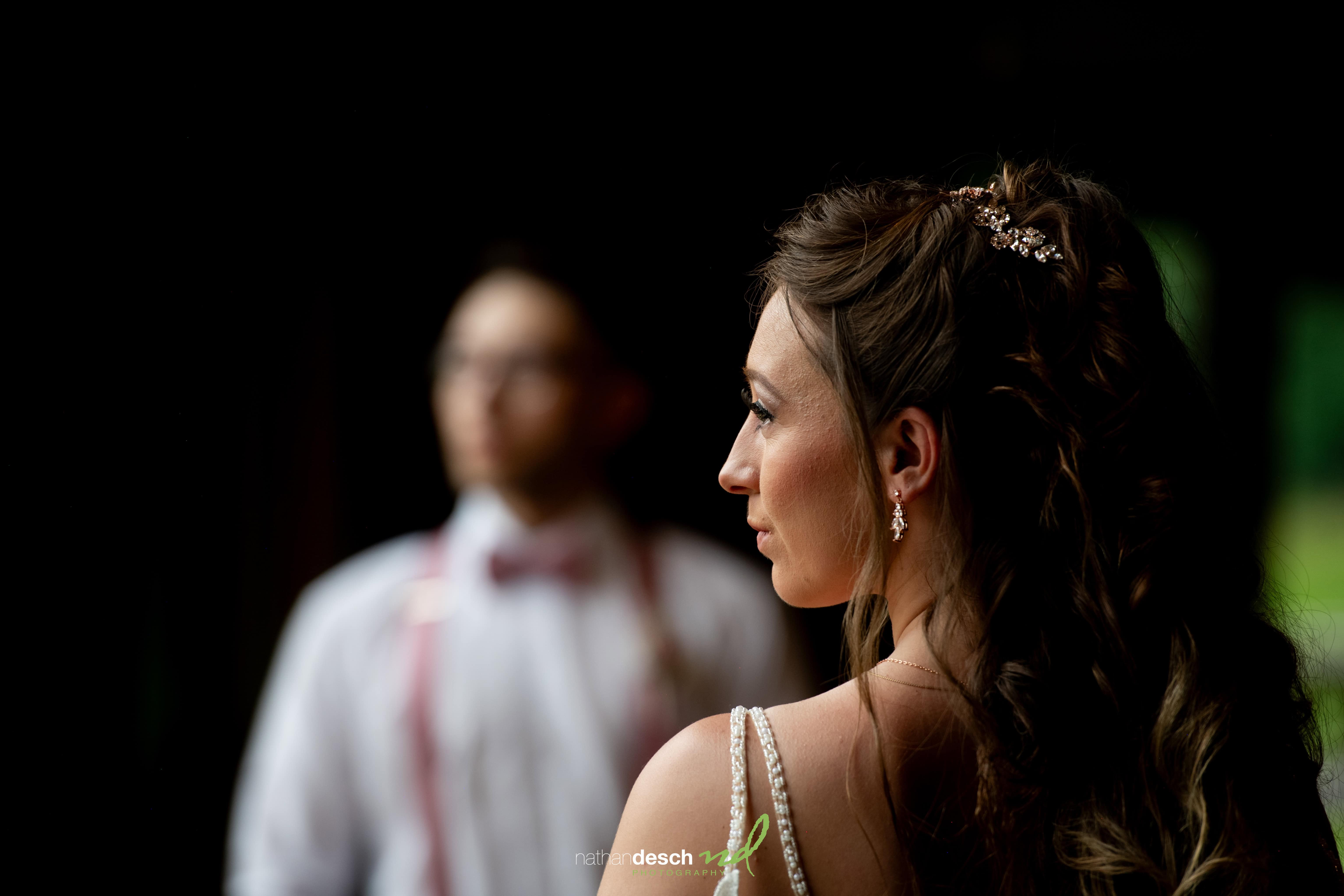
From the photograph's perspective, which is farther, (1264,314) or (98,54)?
(1264,314)

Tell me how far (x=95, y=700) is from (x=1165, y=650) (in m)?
1.79

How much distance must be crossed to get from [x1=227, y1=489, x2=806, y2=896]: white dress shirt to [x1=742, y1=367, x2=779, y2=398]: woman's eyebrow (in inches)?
42.8

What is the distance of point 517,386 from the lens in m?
1.91

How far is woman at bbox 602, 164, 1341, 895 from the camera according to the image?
711mm

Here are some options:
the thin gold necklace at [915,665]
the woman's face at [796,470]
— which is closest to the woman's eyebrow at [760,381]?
the woman's face at [796,470]

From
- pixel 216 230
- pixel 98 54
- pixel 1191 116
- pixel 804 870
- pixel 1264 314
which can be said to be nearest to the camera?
pixel 804 870

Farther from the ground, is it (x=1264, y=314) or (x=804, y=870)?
(x=1264, y=314)

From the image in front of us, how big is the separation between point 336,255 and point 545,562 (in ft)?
2.40

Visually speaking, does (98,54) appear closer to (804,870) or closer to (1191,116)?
(804,870)

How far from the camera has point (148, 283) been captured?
6.12 ft

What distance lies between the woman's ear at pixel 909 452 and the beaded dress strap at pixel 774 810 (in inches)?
7.6

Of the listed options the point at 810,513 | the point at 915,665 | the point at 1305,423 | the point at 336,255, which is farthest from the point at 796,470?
the point at 1305,423

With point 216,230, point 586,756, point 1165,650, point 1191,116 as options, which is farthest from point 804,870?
point 1191,116
